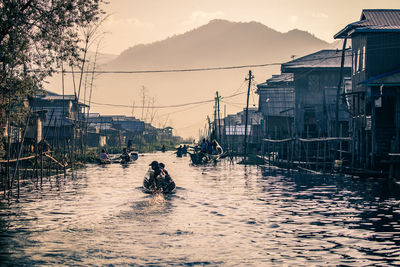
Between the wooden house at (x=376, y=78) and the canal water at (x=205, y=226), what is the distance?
5557mm

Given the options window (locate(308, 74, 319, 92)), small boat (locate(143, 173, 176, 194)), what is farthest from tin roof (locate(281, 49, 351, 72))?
small boat (locate(143, 173, 176, 194))

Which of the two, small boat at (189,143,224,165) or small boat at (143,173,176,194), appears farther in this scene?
small boat at (189,143,224,165)

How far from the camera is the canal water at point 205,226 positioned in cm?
1065

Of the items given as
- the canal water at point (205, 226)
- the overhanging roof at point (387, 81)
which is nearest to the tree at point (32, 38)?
the canal water at point (205, 226)

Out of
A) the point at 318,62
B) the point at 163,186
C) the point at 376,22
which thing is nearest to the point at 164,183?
the point at 163,186

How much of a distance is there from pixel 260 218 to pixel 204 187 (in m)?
9.32

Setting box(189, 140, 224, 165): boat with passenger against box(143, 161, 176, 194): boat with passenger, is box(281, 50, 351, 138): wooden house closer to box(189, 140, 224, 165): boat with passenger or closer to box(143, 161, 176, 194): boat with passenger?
box(189, 140, 224, 165): boat with passenger

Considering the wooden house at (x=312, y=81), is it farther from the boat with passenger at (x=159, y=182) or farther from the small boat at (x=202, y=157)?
the boat with passenger at (x=159, y=182)

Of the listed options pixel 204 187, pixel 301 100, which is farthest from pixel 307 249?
pixel 301 100

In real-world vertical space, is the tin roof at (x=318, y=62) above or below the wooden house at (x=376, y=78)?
above

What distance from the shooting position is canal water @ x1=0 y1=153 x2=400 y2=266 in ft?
34.9

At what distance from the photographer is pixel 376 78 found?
2683 centimetres

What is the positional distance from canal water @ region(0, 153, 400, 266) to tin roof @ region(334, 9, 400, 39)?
35.5ft

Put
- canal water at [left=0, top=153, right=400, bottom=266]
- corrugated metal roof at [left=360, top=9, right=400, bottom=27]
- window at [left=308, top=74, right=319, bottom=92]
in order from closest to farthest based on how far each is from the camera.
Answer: canal water at [left=0, top=153, right=400, bottom=266] → corrugated metal roof at [left=360, top=9, right=400, bottom=27] → window at [left=308, top=74, right=319, bottom=92]
